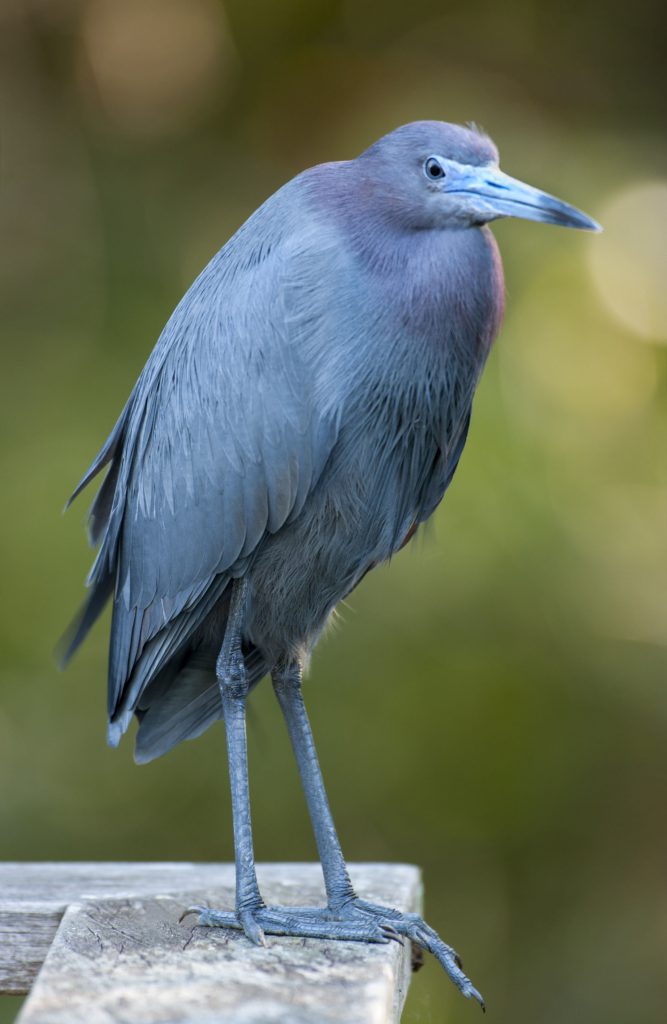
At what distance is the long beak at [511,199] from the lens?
71.3 inches

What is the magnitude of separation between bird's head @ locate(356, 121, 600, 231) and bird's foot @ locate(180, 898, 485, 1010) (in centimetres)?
101

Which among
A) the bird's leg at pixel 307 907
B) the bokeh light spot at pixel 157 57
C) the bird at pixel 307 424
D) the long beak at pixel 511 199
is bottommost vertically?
the bird's leg at pixel 307 907

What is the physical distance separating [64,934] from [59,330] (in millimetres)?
2489

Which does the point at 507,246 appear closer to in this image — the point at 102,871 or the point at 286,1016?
A: the point at 102,871

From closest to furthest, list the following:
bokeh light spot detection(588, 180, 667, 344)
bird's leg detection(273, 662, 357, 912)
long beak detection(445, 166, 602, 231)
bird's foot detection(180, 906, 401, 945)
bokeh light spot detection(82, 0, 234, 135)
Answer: long beak detection(445, 166, 602, 231) → bird's foot detection(180, 906, 401, 945) → bird's leg detection(273, 662, 357, 912) → bokeh light spot detection(588, 180, 667, 344) → bokeh light spot detection(82, 0, 234, 135)

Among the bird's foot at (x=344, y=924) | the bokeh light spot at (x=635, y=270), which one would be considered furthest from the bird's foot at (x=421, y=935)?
the bokeh light spot at (x=635, y=270)

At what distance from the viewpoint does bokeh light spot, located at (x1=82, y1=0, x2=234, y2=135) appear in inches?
165

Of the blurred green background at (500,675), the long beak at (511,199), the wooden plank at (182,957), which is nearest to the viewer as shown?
the wooden plank at (182,957)

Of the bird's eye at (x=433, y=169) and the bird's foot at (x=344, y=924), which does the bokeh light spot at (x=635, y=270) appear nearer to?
the bird's eye at (x=433, y=169)

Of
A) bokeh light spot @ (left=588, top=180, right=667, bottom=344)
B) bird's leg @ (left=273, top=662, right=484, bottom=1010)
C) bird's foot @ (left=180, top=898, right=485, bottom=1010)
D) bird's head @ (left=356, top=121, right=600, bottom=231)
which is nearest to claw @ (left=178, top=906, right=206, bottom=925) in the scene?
bird's foot @ (left=180, top=898, right=485, bottom=1010)

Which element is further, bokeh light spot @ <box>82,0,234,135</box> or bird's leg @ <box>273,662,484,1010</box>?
bokeh light spot @ <box>82,0,234,135</box>

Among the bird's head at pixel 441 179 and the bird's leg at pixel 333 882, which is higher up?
the bird's head at pixel 441 179

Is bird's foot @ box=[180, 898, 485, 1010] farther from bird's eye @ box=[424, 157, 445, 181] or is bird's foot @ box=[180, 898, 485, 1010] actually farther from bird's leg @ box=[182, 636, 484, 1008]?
bird's eye @ box=[424, 157, 445, 181]

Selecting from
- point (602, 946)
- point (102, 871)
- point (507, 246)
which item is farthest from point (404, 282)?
point (602, 946)
